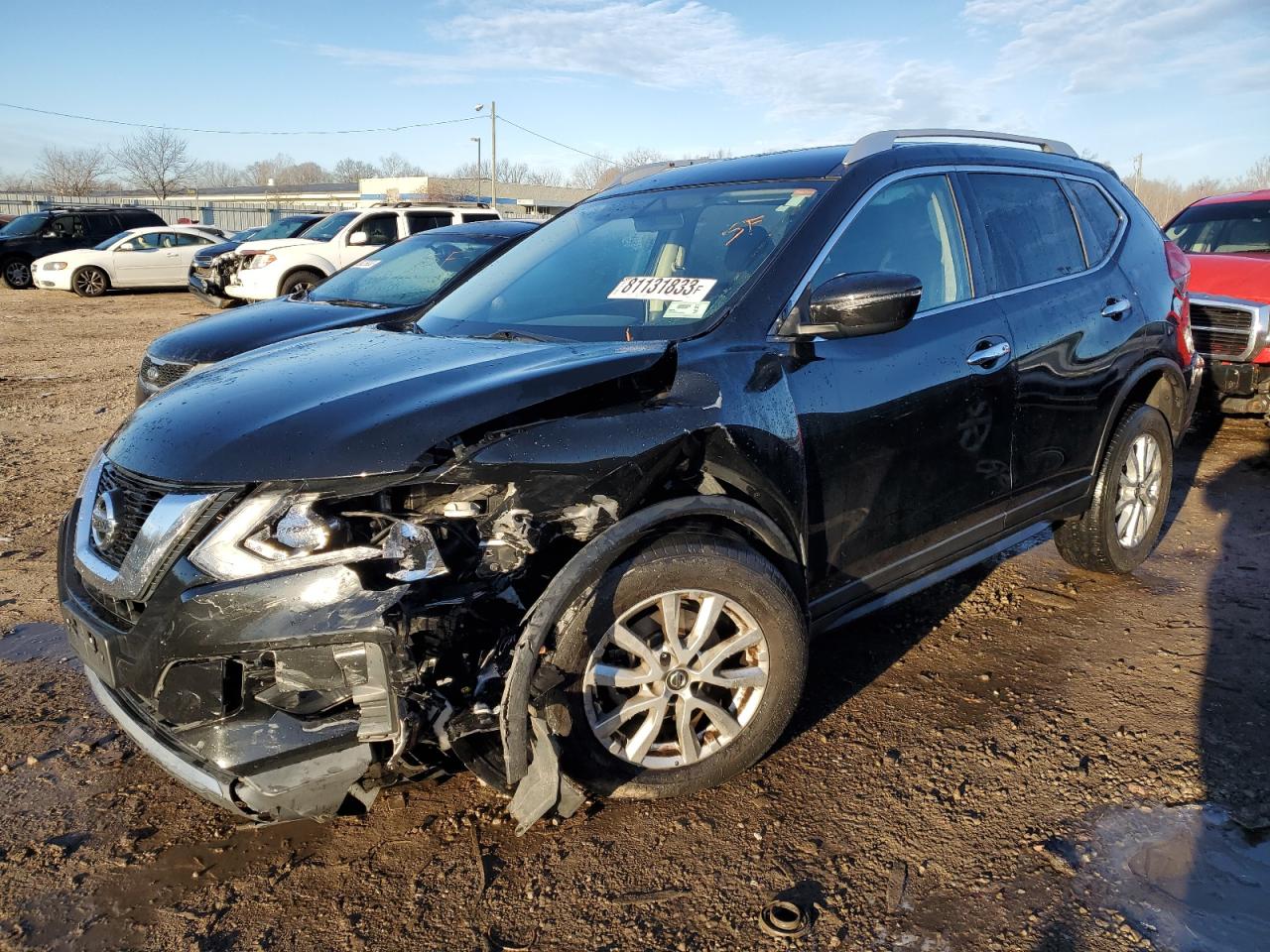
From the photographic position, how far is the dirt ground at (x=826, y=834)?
92.0 inches

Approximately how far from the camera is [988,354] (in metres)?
3.45

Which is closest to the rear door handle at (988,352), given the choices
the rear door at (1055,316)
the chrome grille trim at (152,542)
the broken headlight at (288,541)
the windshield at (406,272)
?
the rear door at (1055,316)

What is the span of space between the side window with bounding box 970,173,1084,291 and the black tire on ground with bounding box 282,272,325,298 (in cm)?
1145

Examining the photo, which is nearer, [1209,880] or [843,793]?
[1209,880]

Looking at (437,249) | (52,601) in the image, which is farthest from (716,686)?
(437,249)

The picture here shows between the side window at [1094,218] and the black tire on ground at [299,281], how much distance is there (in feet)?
37.3

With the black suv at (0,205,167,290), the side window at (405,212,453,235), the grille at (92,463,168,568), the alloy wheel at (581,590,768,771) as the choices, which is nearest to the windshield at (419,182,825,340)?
the alloy wheel at (581,590,768,771)

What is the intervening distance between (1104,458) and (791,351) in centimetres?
213

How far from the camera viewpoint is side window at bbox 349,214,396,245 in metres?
14.1

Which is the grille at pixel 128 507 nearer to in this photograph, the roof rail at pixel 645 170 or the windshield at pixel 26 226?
the roof rail at pixel 645 170

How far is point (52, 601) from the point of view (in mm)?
4297

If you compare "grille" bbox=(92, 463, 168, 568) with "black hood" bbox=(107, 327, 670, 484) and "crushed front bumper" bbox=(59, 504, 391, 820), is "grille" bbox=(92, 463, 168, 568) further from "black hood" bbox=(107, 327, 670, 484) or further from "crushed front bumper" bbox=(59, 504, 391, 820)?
"crushed front bumper" bbox=(59, 504, 391, 820)

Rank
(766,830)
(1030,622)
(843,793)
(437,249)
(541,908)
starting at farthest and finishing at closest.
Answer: (437,249)
(1030,622)
(843,793)
(766,830)
(541,908)

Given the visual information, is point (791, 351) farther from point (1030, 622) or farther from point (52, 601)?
point (52, 601)
